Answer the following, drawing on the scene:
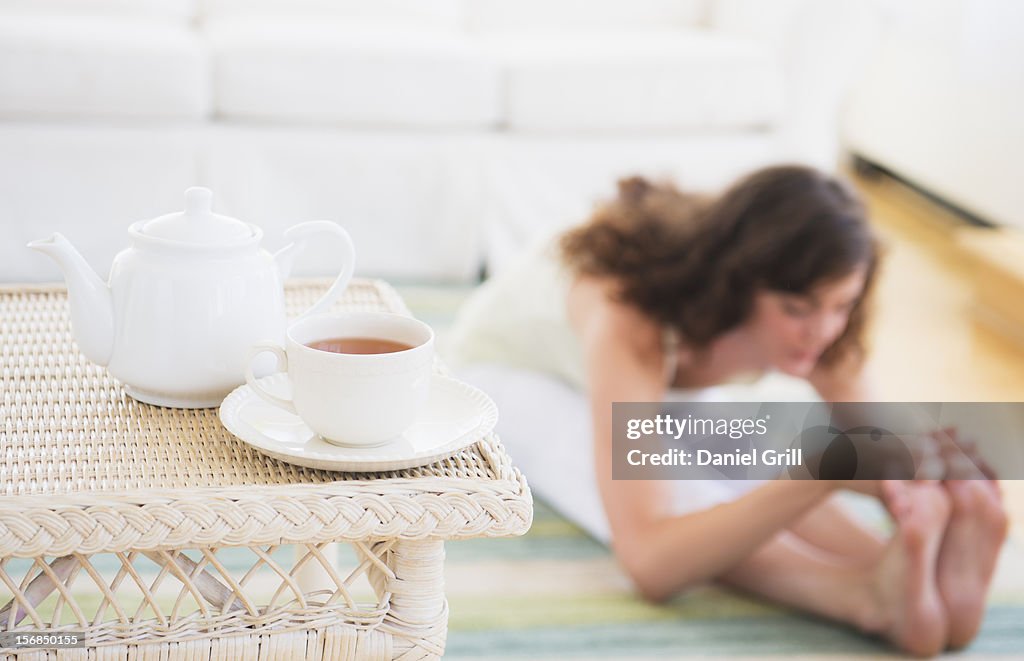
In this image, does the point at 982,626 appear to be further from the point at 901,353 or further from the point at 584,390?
the point at 901,353

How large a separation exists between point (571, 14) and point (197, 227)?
7.10 feet

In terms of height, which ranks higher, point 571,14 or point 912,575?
point 571,14

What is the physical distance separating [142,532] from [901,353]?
76.5 inches

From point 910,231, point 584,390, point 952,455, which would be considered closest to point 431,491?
point 952,455

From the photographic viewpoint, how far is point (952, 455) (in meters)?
1.22

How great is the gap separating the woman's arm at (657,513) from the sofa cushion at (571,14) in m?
1.53

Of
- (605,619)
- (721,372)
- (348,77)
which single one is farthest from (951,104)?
(605,619)

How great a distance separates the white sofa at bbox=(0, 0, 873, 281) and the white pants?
0.55 meters

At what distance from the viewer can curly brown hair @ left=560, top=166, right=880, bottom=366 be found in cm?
141

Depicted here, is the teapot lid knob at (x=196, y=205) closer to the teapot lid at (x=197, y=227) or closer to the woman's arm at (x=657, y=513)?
the teapot lid at (x=197, y=227)

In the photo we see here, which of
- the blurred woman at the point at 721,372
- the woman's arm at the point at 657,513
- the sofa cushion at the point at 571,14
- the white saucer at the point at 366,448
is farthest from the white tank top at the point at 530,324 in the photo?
the sofa cushion at the point at 571,14

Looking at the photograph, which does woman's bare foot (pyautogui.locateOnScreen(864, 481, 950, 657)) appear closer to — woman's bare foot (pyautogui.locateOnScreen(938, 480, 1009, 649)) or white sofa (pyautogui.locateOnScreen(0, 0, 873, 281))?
woman's bare foot (pyautogui.locateOnScreen(938, 480, 1009, 649))

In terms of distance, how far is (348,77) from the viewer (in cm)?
229

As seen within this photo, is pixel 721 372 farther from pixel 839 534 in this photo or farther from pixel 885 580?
pixel 885 580
